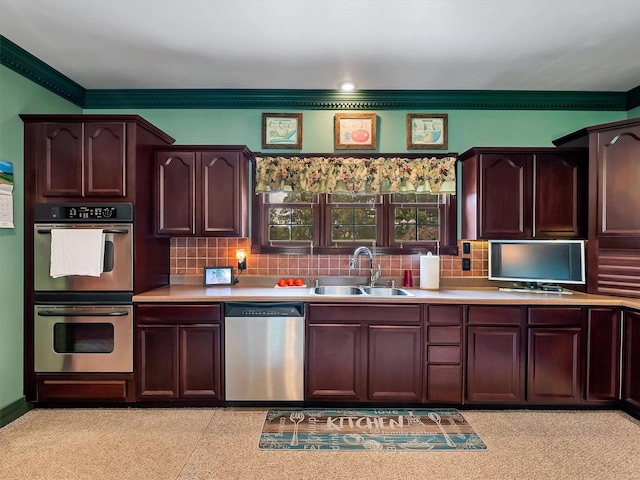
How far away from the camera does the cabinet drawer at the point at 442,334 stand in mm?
2779

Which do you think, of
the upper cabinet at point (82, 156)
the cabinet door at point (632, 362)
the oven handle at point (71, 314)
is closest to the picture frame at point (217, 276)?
the oven handle at point (71, 314)

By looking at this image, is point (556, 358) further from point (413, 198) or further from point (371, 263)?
point (413, 198)

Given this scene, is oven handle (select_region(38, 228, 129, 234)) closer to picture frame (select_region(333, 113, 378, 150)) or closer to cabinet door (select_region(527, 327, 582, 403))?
picture frame (select_region(333, 113, 378, 150))

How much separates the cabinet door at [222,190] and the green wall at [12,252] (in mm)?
1302

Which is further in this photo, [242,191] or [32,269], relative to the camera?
[242,191]

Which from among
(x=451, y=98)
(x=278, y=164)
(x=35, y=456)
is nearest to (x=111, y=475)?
(x=35, y=456)

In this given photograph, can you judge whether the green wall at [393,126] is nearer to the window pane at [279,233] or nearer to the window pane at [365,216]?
the window pane at [365,216]

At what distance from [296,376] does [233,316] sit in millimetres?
670

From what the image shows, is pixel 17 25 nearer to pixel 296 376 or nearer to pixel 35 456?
pixel 35 456

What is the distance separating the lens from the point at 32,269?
8.99ft

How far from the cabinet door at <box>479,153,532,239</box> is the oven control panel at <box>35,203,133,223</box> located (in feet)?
9.50

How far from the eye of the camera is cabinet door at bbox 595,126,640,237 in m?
2.75

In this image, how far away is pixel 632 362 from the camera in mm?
2662

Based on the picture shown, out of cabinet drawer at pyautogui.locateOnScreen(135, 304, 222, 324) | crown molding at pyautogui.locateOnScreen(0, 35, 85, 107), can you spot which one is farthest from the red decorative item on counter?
crown molding at pyautogui.locateOnScreen(0, 35, 85, 107)
